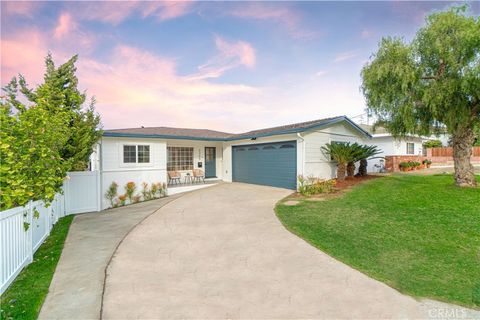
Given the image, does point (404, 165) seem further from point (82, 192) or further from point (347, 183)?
point (82, 192)

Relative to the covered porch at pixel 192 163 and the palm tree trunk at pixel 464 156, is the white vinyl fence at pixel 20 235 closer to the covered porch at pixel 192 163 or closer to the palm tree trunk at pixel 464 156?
the covered porch at pixel 192 163

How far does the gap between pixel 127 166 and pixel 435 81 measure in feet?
44.0

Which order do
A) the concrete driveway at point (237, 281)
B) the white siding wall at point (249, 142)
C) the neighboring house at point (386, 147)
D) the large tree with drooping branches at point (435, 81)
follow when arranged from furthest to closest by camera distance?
the neighboring house at point (386, 147)
the white siding wall at point (249, 142)
the large tree with drooping branches at point (435, 81)
the concrete driveway at point (237, 281)

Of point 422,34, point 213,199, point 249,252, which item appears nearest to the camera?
point 249,252

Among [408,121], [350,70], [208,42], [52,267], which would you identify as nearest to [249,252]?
[52,267]

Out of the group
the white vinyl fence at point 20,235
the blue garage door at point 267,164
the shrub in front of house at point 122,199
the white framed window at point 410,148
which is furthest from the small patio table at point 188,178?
the white framed window at point 410,148

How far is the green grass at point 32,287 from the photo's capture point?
122 inches

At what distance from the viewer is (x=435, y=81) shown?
922 cm

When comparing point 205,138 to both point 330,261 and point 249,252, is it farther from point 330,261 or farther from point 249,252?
point 330,261

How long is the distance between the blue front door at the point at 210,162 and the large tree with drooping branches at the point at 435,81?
33.0 feet

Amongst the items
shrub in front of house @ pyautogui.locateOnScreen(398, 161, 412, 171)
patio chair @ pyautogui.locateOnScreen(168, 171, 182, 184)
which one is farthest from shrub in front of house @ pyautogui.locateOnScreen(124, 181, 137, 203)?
shrub in front of house @ pyautogui.locateOnScreen(398, 161, 412, 171)

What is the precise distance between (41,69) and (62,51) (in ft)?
3.48

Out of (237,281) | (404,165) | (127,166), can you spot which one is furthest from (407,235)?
(404,165)

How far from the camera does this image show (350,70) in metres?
12.2
